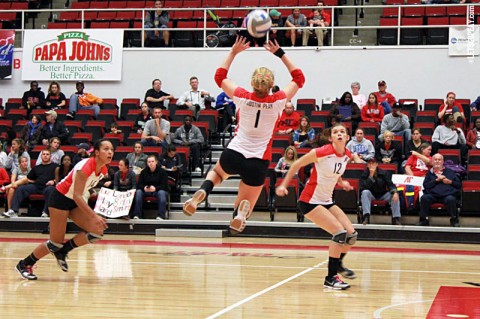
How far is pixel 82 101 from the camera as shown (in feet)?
72.7

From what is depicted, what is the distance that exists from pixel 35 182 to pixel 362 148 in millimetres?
7568

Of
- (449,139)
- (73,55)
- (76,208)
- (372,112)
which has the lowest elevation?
(76,208)

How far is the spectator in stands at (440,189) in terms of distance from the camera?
54.1 feet

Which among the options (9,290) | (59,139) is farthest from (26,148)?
(9,290)

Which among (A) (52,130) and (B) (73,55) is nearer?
(A) (52,130)

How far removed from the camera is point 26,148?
19.9 m

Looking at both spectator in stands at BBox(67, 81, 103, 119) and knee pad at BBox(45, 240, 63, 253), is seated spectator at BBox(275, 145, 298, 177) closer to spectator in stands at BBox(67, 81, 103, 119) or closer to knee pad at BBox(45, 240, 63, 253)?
spectator in stands at BBox(67, 81, 103, 119)

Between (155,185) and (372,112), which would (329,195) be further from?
(372,112)

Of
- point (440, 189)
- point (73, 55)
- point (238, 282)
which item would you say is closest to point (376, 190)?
point (440, 189)

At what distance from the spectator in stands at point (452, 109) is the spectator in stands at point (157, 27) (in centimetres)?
863

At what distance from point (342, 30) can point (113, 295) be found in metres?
16.3

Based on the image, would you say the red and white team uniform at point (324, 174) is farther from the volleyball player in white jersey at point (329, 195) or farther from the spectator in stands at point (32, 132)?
the spectator in stands at point (32, 132)

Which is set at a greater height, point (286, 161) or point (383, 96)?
point (383, 96)

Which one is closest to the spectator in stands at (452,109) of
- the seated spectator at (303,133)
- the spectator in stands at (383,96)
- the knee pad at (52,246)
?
the spectator in stands at (383,96)
